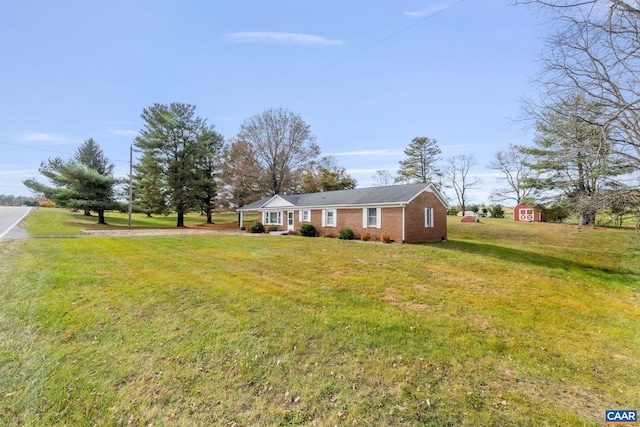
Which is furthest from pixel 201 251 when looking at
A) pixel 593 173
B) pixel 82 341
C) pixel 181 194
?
pixel 181 194

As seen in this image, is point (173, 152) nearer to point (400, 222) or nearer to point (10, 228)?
point (10, 228)

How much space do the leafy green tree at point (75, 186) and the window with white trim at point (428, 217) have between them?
29.7 m

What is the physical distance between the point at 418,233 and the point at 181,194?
26052 mm

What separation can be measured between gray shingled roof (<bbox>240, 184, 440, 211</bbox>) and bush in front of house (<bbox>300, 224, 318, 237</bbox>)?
184 centimetres

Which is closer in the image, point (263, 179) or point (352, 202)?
point (352, 202)

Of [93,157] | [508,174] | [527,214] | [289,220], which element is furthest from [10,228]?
[508,174]

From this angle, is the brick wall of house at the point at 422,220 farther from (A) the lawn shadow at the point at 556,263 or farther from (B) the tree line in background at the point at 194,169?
(B) the tree line in background at the point at 194,169

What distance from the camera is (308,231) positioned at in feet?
70.1

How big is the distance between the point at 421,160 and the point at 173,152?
117 feet

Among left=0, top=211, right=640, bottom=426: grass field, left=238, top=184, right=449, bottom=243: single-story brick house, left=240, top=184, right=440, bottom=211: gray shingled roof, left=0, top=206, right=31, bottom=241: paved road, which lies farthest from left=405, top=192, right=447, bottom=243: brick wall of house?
left=0, top=206, right=31, bottom=241: paved road

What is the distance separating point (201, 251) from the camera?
506 inches

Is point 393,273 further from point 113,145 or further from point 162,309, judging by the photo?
point 113,145

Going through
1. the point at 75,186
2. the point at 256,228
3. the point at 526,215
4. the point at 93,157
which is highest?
the point at 93,157

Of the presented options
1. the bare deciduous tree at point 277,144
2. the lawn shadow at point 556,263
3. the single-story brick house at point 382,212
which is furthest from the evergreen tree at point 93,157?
the lawn shadow at point 556,263
